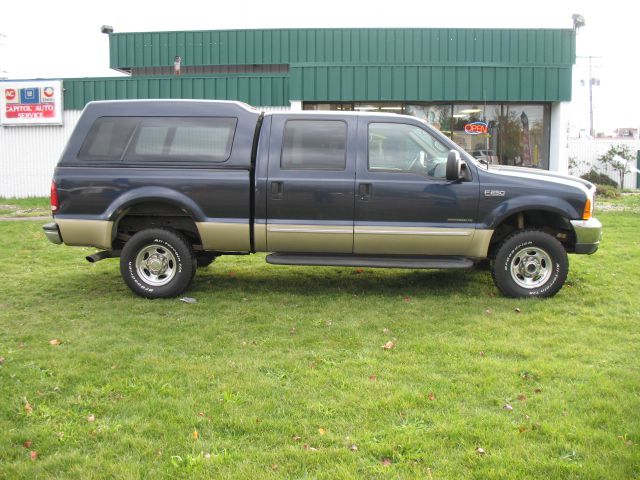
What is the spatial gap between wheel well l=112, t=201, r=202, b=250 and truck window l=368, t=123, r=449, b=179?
214 cm

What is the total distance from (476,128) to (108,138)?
42.3 ft

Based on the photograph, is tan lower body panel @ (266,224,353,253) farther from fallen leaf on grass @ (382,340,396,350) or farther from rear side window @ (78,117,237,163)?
fallen leaf on grass @ (382,340,396,350)

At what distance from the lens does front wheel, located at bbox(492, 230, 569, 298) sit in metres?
7.05

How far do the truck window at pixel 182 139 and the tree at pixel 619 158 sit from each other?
1986 cm

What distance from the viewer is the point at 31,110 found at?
1981 cm

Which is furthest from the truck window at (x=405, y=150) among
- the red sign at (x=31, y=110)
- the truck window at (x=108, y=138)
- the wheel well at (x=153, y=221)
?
the red sign at (x=31, y=110)

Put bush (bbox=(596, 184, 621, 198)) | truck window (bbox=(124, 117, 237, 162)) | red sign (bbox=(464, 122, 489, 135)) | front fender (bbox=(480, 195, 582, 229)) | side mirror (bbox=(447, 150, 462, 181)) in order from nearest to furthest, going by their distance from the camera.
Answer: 1. side mirror (bbox=(447, 150, 462, 181))
2. front fender (bbox=(480, 195, 582, 229))
3. truck window (bbox=(124, 117, 237, 162))
4. red sign (bbox=(464, 122, 489, 135))
5. bush (bbox=(596, 184, 621, 198))

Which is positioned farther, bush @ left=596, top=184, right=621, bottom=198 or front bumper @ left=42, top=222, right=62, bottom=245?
bush @ left=596, top=184, right=621, bottom=198

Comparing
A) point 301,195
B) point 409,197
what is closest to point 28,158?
point 301,195

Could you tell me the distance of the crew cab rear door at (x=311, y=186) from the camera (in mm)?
7027

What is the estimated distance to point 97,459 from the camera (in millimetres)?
3557

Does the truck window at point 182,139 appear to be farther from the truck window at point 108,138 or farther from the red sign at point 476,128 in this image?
the red sign at point 476,128

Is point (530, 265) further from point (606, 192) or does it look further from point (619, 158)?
point (619, 158)

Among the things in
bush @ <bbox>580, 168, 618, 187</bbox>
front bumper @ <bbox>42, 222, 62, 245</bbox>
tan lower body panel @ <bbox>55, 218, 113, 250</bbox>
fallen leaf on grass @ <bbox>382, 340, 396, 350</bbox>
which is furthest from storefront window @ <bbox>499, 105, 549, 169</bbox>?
fallen leaf on grass @ <bbox>382, 340, 396, 350</bbox>
